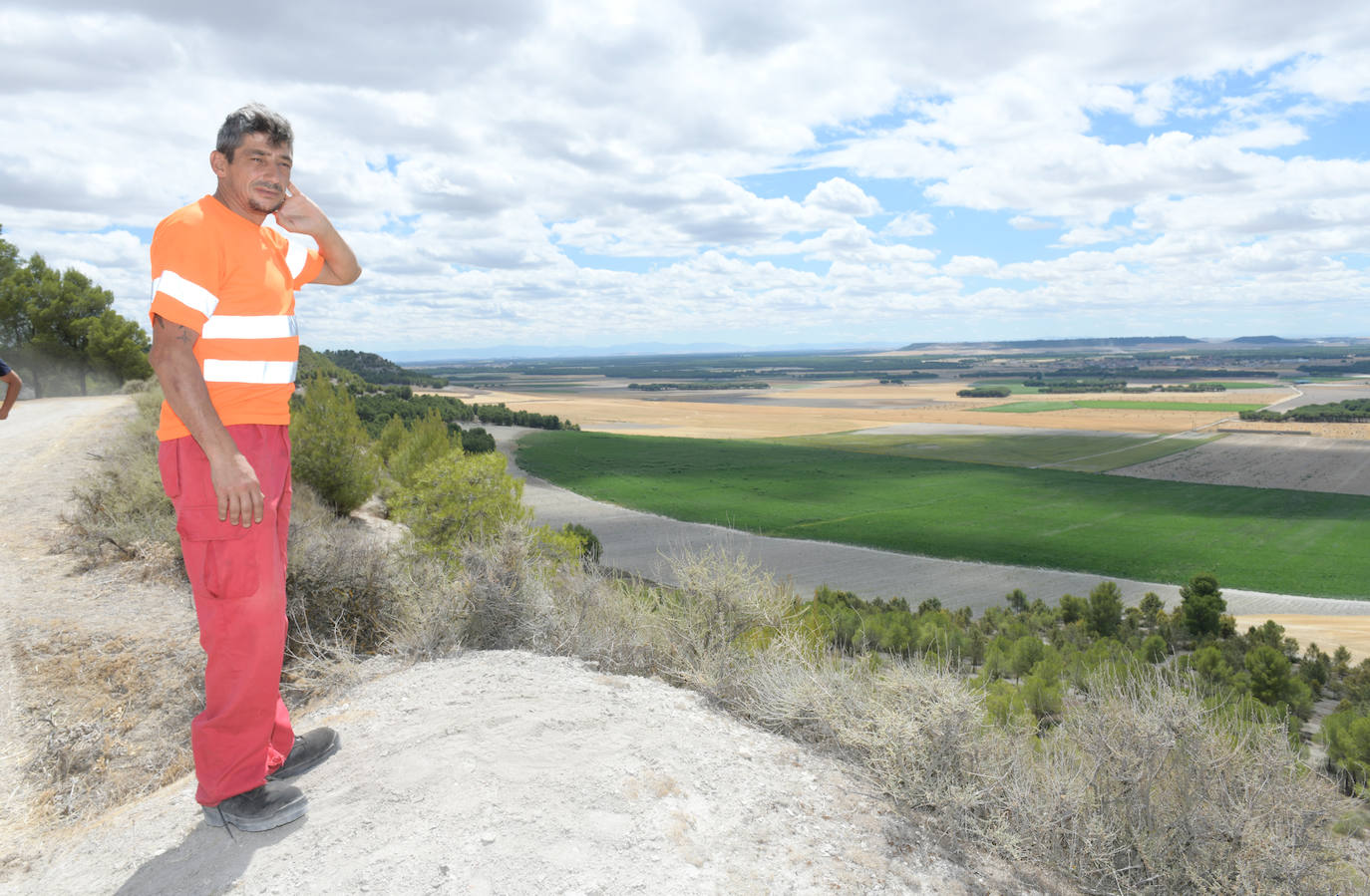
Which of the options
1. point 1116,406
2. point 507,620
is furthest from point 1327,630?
point 1116,406

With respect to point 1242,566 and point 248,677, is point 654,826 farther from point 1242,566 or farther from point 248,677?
point 1242,566

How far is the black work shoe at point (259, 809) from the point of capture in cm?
343

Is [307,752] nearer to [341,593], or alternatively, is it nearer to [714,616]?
Answer: [341,593]

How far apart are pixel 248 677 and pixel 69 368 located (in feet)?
140

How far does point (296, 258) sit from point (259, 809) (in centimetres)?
271

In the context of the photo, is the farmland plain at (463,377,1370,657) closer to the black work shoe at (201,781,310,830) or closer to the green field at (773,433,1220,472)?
the green field at (773,433,1220,472)

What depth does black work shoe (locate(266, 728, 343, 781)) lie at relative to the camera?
3.92m

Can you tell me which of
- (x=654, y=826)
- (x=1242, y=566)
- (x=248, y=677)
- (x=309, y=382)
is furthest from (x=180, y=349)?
(x=1242, y=566)

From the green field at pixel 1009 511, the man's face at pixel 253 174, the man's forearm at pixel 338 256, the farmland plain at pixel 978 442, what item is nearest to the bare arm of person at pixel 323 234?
the man's forearm at pixel 338 256

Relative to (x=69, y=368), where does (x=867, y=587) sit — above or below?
below

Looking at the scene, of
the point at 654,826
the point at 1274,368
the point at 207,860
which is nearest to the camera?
the point at 207,860

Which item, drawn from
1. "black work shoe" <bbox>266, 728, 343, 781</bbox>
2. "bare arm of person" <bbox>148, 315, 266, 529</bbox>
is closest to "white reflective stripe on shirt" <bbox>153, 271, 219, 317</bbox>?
"bare arm of person" <bbox>148, 315, 266, 529</bbox>

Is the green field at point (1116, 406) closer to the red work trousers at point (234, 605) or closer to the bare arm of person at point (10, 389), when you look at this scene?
the bare arm of person at point (10, 389)

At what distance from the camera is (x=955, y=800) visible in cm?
411
